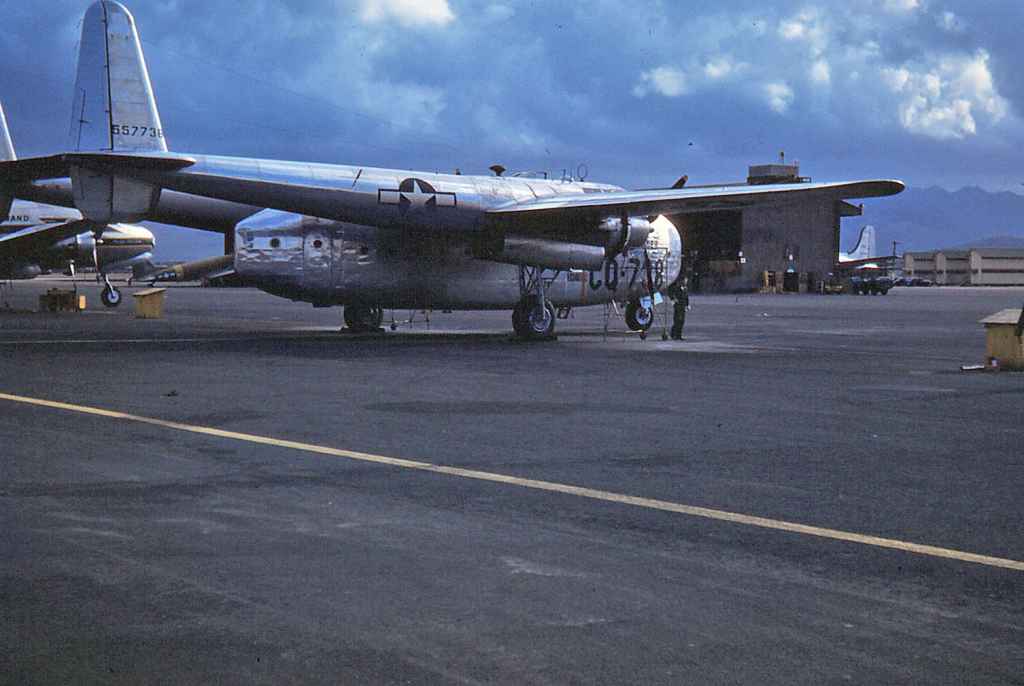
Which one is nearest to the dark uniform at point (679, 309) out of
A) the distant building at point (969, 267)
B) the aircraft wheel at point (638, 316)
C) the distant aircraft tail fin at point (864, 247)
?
the aircraft wheel at point (638, 316)

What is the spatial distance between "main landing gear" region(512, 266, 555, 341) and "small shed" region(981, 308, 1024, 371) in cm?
1154

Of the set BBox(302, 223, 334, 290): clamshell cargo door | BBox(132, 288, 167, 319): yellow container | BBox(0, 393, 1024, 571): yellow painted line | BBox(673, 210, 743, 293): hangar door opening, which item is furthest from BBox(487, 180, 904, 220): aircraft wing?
BBox(673, 210, 743, 293): hangar door opening

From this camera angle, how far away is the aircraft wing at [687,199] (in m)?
26.2

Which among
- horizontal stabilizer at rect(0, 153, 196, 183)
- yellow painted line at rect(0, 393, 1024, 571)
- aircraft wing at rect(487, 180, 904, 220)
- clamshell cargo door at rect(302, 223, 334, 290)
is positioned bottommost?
yellow painted line at rect(0, 393, 1024, 571)

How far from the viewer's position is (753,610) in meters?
6.04

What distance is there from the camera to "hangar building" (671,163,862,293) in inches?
4247

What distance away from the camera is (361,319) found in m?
32.2

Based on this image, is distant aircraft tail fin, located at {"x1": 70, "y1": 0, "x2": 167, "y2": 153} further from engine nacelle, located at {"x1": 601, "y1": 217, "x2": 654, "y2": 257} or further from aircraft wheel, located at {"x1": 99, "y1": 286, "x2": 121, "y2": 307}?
aircraft wheel, located at {"x1": 99, "y1": 286, "x2": 121, "y2": 307}

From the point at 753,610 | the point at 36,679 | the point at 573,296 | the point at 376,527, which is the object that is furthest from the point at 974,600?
the point at 573,296

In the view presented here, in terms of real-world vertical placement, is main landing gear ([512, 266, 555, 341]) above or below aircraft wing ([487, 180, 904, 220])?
below

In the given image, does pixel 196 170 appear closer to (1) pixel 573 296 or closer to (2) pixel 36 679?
(1) pixel 573 296

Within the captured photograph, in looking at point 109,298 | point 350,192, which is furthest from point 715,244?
point 350,192

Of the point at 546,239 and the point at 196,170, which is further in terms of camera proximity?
the point at 546,239

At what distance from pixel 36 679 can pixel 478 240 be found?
24177mm
